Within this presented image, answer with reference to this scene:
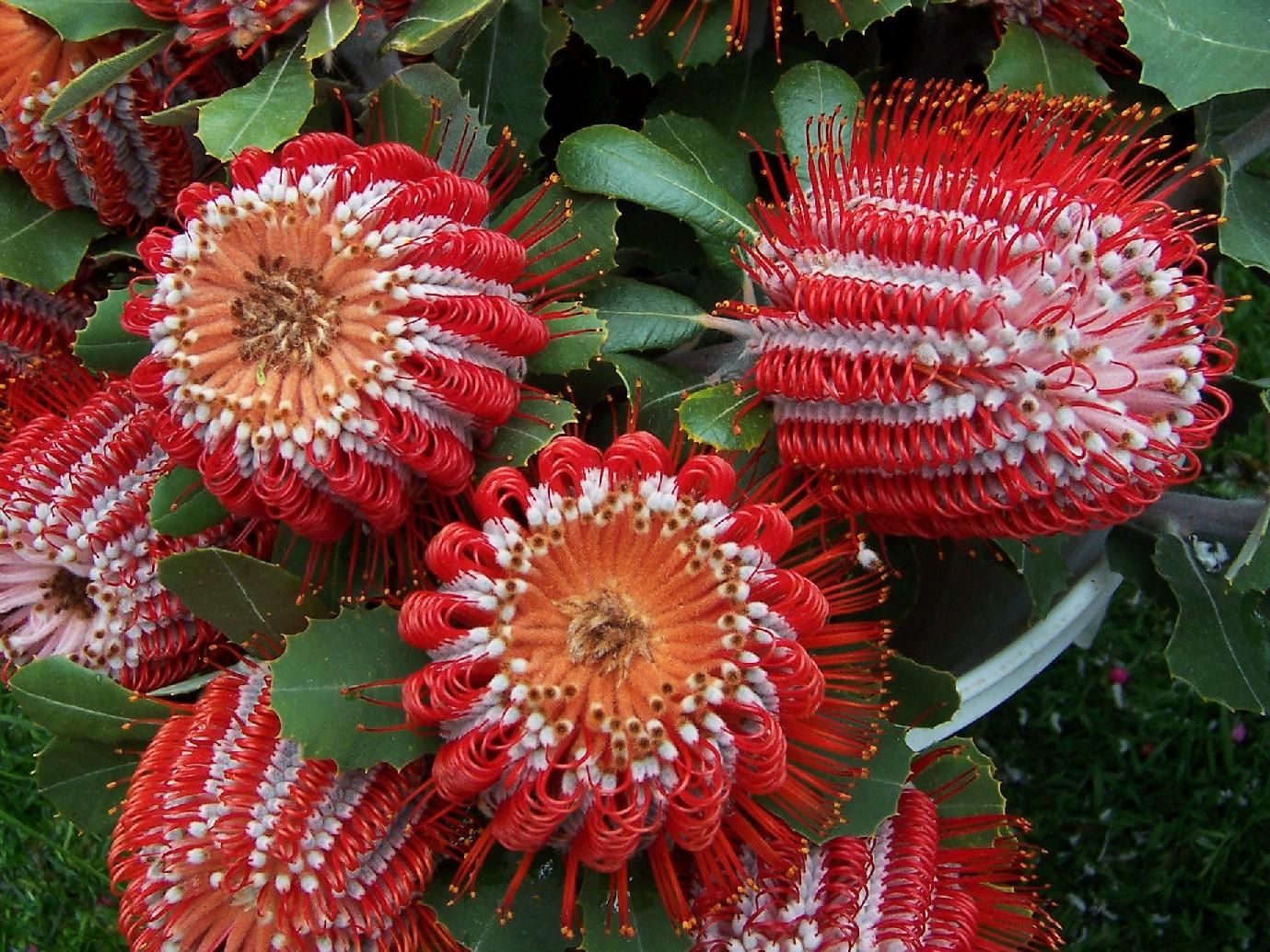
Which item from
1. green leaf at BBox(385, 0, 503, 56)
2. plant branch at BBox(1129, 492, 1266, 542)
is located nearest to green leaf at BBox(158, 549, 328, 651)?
green leaf at BBox(385, 0, 503, 56)

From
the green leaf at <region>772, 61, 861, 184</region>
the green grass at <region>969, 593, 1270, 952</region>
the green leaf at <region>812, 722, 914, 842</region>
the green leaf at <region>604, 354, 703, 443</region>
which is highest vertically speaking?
the green leaf at <region>772, 61, 861, 184</region>

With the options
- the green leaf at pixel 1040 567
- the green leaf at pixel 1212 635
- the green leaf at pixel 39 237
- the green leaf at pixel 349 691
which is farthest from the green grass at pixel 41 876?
the green leaf at pixel 1212 635

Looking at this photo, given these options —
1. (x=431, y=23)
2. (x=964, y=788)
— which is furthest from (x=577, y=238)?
(x=964, y=788)

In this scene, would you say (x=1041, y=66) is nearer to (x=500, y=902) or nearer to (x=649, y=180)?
(x=649, y=180)

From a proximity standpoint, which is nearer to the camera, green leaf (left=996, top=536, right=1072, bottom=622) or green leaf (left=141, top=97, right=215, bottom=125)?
green leaf (left=141, top=97, right=215, bottom=125)

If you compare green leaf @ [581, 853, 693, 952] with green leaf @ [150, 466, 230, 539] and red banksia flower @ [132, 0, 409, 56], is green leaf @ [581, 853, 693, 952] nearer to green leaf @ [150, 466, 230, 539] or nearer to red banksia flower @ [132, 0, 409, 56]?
green leaf @ [150, 466, 230, 539]

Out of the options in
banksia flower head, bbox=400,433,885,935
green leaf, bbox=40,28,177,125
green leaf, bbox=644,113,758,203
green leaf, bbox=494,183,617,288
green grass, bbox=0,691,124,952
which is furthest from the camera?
green grass, bbox=0,691,124,952

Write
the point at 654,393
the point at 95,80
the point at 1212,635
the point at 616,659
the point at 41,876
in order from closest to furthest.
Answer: the point at 616,659 < the point at 95,80 < the point at 654,393 < the point at 1212,635 < the point at 41,876
